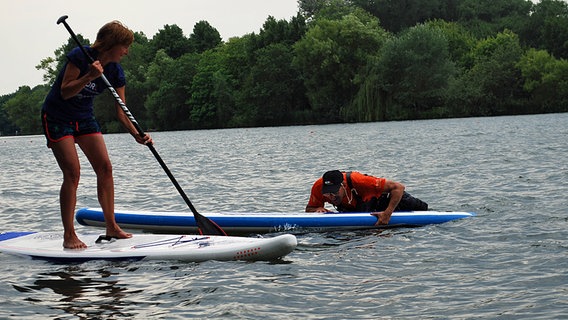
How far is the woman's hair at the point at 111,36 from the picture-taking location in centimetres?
720

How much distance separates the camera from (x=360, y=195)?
9906 mm

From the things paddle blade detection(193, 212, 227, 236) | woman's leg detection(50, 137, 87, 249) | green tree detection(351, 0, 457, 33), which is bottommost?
paddle blade detection(193, 212, 227, 236)

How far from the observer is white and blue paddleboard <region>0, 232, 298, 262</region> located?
7766mm

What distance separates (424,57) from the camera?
2432 inches

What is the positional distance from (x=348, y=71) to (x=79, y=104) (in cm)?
5891

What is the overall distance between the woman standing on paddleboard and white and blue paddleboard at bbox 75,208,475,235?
2655mm

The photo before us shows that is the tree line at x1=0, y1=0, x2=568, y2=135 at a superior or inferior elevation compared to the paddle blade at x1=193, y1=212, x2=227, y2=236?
superior

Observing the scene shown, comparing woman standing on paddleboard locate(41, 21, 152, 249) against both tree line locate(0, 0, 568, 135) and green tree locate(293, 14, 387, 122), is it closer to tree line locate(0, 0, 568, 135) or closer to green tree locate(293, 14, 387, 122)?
tree line locate(0, 0, 568, 135)

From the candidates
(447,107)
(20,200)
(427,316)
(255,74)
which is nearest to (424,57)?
(447,107)

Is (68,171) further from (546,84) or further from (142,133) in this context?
(546,84)

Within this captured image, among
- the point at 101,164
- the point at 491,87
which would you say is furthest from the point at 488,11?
the point at 101,164

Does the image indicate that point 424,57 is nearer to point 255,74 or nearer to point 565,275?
point 255,74

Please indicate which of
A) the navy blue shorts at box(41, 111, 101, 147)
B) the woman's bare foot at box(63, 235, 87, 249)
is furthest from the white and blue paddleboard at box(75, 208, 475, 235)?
the navy blue shorts at box(41, 111, 101, 147)

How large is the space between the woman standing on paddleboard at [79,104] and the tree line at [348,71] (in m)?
53.7
